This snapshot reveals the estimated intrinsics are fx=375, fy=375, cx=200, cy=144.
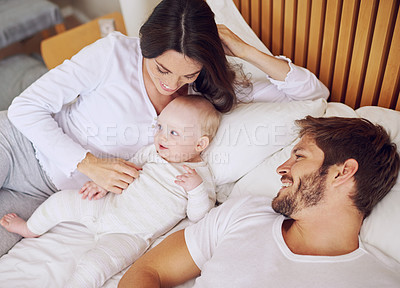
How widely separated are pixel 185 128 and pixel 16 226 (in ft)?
2.34

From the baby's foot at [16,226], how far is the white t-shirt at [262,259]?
2.05 ft

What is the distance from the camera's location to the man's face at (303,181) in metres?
1.05

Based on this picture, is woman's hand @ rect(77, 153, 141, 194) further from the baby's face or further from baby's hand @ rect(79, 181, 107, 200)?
the baby's face

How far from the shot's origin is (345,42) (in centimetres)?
143

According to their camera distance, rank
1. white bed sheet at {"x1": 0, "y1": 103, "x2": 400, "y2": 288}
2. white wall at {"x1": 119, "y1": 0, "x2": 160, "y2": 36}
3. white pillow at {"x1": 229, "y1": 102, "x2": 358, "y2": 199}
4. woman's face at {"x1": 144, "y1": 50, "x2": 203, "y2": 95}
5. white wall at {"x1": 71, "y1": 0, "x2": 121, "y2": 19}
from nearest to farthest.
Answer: white bed sheet at {"x1": 0, "y1": 103, "x2": 400, "y2": 288}, woman's face at {"x1": 144, "y1": 50, "x2": 203, "y2": 95}, white pillow at {"x1": 229, "y1": 102, "x2": 358, "y2": 199}, white wall at {"x1": 119, "y1": 0, "x2": 160, "y2": 36}, white wall at {"x1": 71, "y1": 0, "x2": 121, "y2": 19}

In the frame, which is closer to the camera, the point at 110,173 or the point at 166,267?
the point at 166,267

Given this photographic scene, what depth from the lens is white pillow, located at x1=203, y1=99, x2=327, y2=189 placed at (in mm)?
1397

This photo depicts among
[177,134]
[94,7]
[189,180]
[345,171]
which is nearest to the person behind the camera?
[345,171]

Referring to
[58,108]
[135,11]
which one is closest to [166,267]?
[58,108]

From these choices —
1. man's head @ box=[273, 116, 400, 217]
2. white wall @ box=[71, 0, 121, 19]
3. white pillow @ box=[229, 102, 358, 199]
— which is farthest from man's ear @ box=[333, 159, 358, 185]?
white wall @ box=[71, 0, 121, 19]

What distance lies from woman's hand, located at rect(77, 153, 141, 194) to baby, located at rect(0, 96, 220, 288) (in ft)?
0.10

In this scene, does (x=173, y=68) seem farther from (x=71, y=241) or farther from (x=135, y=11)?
(x=135, y=11)

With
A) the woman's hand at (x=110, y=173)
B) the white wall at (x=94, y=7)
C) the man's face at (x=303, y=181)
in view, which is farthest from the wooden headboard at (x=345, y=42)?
the white wall at (x=94, y=7)

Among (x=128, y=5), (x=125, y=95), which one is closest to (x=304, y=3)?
(x=125, y=95)
